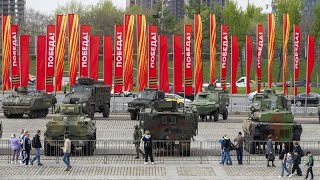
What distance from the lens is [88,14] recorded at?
12288 cm

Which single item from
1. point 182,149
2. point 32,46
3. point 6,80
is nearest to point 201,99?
point 6,80

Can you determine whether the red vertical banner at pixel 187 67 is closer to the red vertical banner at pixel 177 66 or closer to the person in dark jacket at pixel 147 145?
the red vertical banner at pixel 177 66

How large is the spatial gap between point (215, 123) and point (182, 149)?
630 inches

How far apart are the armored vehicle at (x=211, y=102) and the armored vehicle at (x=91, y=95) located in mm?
5332

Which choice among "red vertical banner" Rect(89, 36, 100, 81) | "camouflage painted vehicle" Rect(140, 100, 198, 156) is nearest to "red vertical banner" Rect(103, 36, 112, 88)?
"red vertical banner" Rect(89, 36, 100, 81)

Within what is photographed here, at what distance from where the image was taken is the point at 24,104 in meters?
51.1

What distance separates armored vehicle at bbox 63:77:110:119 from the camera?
163 feet

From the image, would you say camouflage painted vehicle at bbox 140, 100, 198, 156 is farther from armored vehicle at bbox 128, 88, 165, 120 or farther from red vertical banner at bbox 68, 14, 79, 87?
red vertical banner at bbox 68, 14, 79, 87

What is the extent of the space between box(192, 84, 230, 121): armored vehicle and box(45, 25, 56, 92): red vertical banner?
8.62 metres

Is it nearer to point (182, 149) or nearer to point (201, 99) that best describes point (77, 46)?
point (201, 99)

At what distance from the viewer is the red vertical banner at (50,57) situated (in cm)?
A: 5200

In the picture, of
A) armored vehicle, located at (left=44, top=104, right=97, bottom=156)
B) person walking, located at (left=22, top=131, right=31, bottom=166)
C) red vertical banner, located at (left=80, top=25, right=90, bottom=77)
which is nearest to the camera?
person walking, located at (left=22, top=131, right=31, bottom=166)

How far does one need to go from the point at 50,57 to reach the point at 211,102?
993 cm

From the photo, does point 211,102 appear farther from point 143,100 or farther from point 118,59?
point 118,59
